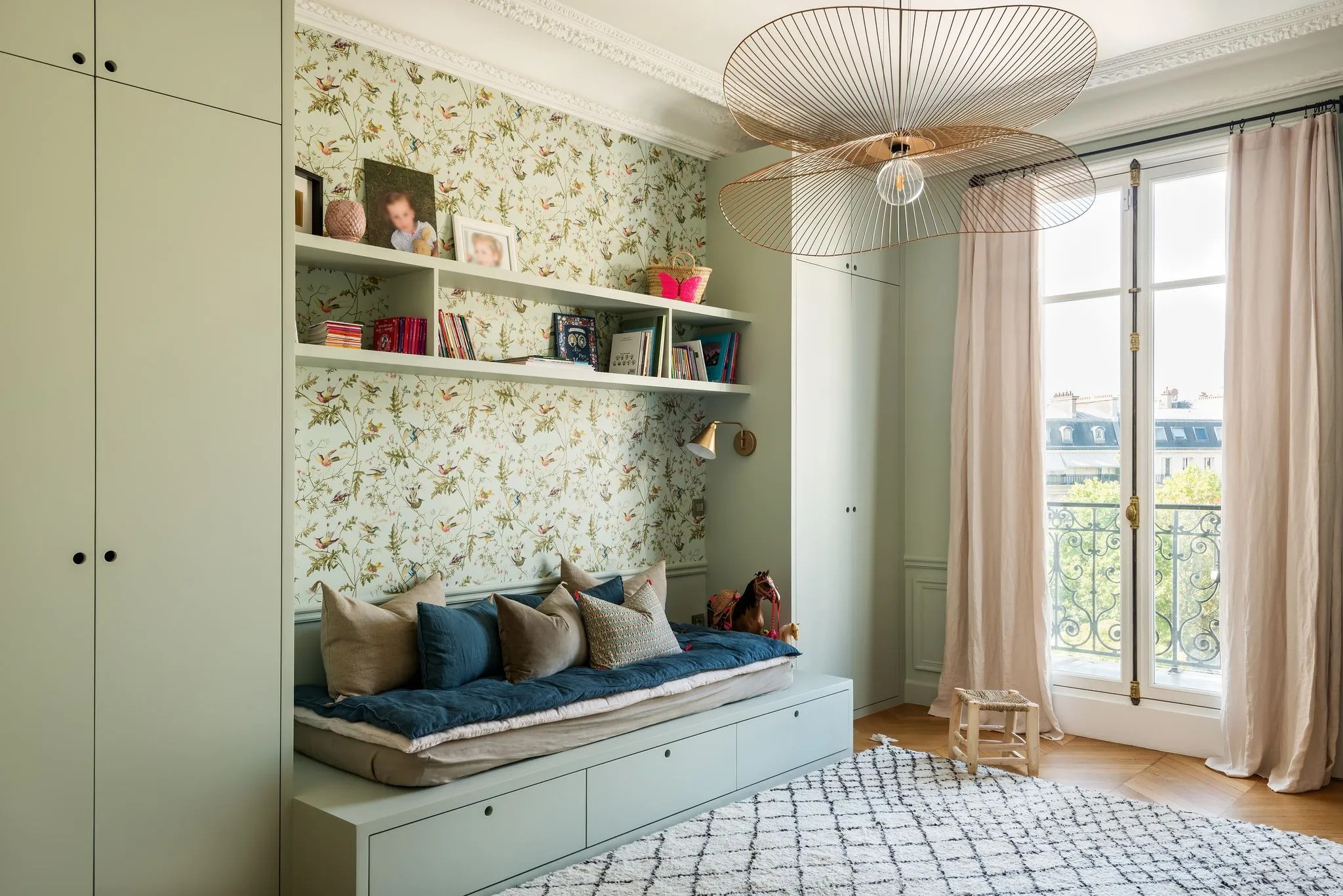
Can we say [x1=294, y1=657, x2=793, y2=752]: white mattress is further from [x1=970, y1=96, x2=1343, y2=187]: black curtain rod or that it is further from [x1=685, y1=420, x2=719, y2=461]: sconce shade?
[x1=970, y1=96, x2=1343, y2=187]: black curtain rod

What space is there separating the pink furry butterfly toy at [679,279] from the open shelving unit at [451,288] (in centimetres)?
9

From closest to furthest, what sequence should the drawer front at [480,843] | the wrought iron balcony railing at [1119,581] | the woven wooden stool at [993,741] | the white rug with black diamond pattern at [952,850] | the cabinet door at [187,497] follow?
1. the cabinet door at [187,497]
2. the drawer front at [480,843]
3. the white rug with black diamond pattern at [952,850]
4. the woven wooden stool at [993,741]
5. the wrought iron balcony railing at [1119,581]

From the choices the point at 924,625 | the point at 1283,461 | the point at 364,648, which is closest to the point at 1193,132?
the point at 1283,461

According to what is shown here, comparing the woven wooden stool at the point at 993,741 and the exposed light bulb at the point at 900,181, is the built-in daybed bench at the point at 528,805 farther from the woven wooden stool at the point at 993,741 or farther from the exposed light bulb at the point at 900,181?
the exposed light bulb at the point at 900,181

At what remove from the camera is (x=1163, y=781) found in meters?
3.67

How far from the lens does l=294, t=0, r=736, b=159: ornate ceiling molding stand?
3.12 meters

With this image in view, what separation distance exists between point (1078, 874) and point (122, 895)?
8.38ft

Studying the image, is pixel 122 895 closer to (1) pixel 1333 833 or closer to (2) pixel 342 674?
(2) pixel 342 674

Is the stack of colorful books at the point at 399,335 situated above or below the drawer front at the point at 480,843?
above

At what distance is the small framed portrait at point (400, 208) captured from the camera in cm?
325

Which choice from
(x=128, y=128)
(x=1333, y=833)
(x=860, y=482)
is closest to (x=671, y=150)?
(x=860, y=482)

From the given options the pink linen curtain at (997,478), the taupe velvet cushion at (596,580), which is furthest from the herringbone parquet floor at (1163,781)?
the taupe velvet cushion at (596,580)

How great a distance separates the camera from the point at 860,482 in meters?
4.63

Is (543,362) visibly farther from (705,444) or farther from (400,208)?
(705,444)
